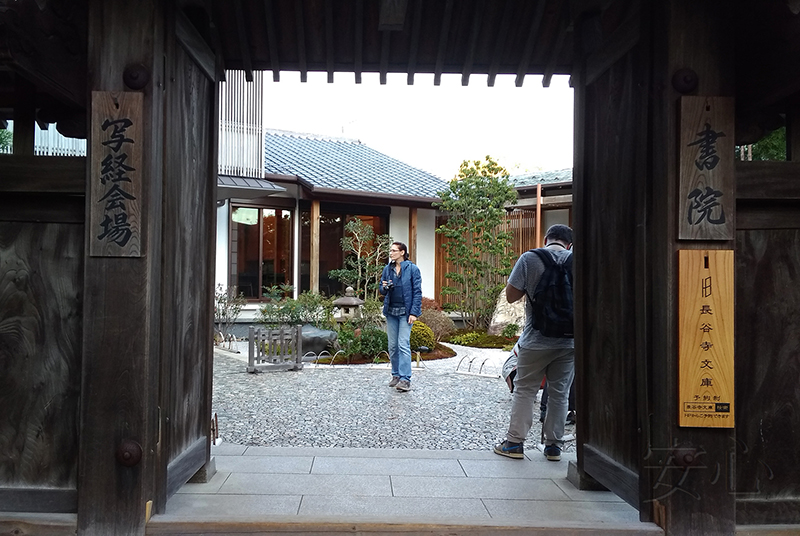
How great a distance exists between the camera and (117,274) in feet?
9.56

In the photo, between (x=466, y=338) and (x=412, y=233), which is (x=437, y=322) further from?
(x=412, y=233)

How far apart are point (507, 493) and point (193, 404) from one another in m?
2.03

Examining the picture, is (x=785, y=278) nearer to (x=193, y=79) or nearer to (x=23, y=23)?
(x=193, y=79)

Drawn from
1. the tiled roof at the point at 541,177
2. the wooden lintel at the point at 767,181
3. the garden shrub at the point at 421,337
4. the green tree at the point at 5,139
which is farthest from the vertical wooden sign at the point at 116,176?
the tiled roof at the point at 541,177

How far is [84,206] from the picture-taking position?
3080 mm

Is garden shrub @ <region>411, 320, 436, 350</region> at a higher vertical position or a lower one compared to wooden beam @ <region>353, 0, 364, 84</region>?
lower

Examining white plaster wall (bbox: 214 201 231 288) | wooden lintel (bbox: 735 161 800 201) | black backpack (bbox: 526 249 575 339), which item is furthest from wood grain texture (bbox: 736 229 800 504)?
white plaster wall (bbox: 214 201 231 288)

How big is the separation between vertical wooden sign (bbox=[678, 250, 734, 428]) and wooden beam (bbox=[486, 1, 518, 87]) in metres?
1.89

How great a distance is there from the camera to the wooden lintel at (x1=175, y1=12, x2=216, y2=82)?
10.7ft

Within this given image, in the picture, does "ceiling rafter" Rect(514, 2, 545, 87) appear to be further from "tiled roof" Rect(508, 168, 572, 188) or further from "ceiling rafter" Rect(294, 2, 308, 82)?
"tiled roof" Rect(508, 168, 572, 188)

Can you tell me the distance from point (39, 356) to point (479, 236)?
11.4 m

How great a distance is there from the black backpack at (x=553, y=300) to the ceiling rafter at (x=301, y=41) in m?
2.18

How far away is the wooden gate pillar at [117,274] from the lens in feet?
9.52

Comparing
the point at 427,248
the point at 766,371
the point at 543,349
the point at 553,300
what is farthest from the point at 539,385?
the point at 427,248
